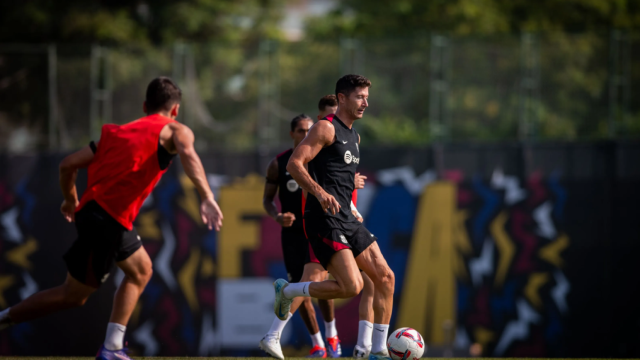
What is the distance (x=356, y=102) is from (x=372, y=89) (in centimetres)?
835

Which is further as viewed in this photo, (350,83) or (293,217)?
(293,217)

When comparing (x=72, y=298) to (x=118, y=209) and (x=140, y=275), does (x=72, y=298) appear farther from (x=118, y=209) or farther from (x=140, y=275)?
(x=118, y=209)

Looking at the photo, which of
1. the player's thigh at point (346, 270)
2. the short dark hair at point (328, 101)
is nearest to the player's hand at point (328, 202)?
the player's thigh at point (346, 270)

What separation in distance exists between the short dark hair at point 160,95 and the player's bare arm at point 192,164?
0.92 ft

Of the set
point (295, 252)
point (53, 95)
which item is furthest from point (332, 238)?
point (53, 95)

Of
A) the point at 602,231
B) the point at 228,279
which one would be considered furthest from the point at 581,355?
the point at 228,279

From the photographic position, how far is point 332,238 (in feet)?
21.2

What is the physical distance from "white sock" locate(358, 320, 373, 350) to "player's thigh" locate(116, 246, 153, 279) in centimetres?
223

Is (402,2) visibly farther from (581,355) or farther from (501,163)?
(581,355)

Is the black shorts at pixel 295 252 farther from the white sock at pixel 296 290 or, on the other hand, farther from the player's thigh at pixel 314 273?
the white sock at pixel 296 290

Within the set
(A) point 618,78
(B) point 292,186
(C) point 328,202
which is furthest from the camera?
(A) point 618,78

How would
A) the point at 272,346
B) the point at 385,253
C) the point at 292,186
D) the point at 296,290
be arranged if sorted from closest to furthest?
the point at 296,290 → the point at 272,346 → the point at 292,186 → the point at 385,253

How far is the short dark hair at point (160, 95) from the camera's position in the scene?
6.33 m

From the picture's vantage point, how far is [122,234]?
6.17 metres
